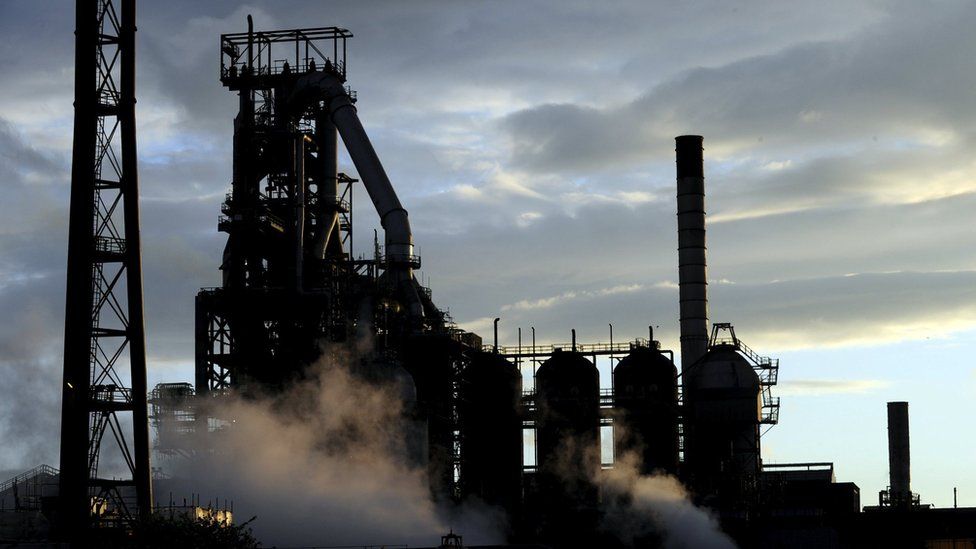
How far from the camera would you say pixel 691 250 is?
Result: 105 metres

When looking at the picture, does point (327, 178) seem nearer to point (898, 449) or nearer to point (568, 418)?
point (568, 418)

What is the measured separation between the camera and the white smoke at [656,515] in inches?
3561

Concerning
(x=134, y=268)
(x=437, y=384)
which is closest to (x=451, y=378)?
(x=437, y=384)

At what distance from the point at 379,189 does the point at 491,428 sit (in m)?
18.7

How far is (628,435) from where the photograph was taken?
102m

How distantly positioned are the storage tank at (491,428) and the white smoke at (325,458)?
10.2 m

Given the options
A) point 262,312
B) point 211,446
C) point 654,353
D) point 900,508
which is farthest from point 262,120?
point 900,508

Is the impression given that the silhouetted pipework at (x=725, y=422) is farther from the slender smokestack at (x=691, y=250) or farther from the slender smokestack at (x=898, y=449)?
the slender smokestack at (x=898, y=449)

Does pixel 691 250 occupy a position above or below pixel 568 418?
above

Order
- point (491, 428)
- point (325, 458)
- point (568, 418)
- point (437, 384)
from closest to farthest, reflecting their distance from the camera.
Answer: point (325, 458) → point (437, 384) → point (568, 418) → point (491, 428)

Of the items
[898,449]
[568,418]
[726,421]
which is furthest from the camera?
[898,449]

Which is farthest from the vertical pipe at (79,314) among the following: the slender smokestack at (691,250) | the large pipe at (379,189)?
the slender smokestack at (691,250)

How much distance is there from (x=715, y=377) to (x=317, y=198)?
2777 centimetres

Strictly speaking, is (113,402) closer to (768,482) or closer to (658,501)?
(658,501)
